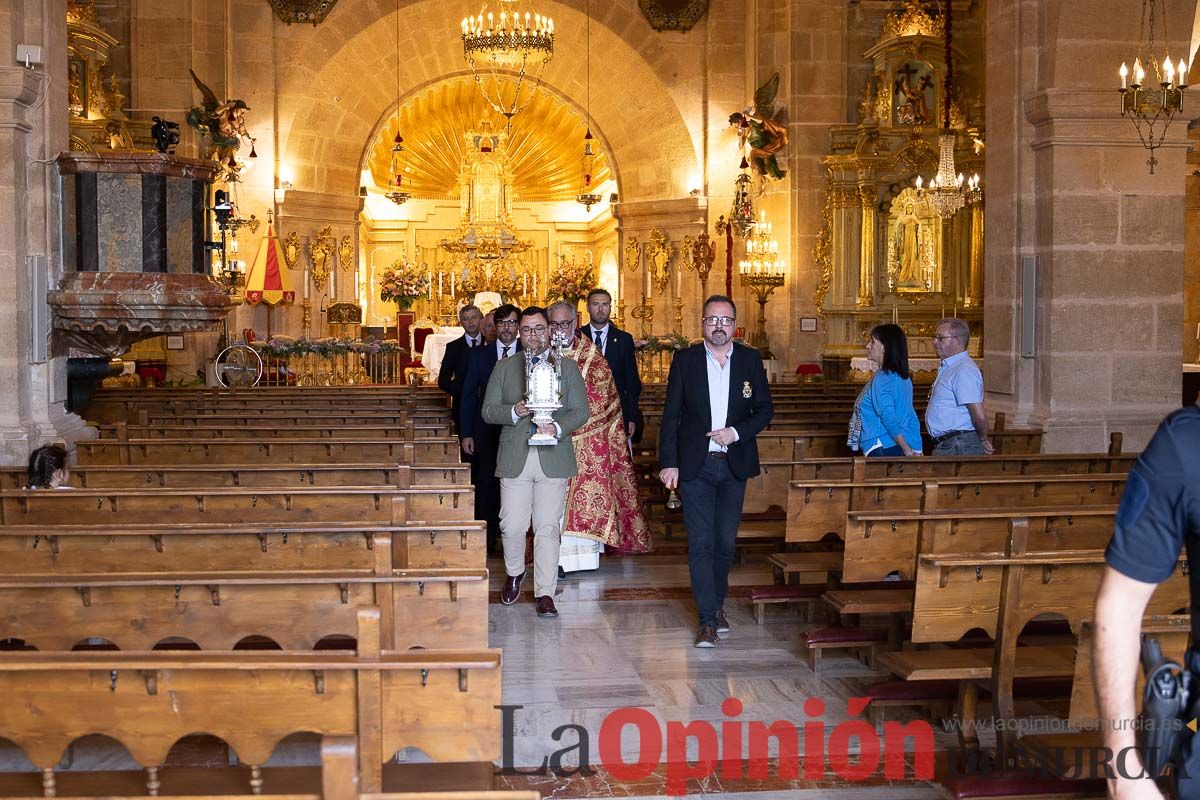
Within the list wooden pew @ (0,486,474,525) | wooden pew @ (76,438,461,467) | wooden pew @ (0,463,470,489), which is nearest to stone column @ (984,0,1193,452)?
wooden pew @ (76,438,461,467)

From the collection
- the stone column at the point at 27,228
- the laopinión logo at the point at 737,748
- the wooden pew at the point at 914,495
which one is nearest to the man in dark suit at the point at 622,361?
the wooden pew at the point at 914,495

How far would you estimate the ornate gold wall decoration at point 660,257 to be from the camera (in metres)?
22.5

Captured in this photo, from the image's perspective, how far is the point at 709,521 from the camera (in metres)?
6.46

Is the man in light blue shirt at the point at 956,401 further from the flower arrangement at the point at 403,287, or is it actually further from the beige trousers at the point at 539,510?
the flower arrangement at the point at 403,287

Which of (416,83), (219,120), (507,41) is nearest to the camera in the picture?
(219,120)

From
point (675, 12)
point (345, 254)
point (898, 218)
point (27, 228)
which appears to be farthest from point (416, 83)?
point (27, 228)

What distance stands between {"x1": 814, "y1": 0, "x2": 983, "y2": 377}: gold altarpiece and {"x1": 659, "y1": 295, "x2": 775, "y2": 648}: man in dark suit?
12620 mm

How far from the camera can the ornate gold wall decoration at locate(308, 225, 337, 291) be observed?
72.9 ft

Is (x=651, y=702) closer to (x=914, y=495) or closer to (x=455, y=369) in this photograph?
(x=914, y=495)

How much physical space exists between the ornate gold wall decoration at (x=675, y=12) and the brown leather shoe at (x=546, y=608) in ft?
54.1

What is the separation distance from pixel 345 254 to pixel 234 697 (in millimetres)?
20178

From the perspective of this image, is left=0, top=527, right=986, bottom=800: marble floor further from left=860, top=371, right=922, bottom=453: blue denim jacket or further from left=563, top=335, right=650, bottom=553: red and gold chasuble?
left=860, top=371, right=922, bottom=453: blue denim jacket

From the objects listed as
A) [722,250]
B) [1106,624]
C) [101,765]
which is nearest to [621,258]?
[722,250]

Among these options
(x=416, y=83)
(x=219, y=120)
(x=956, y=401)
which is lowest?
(x=956, y=401)
